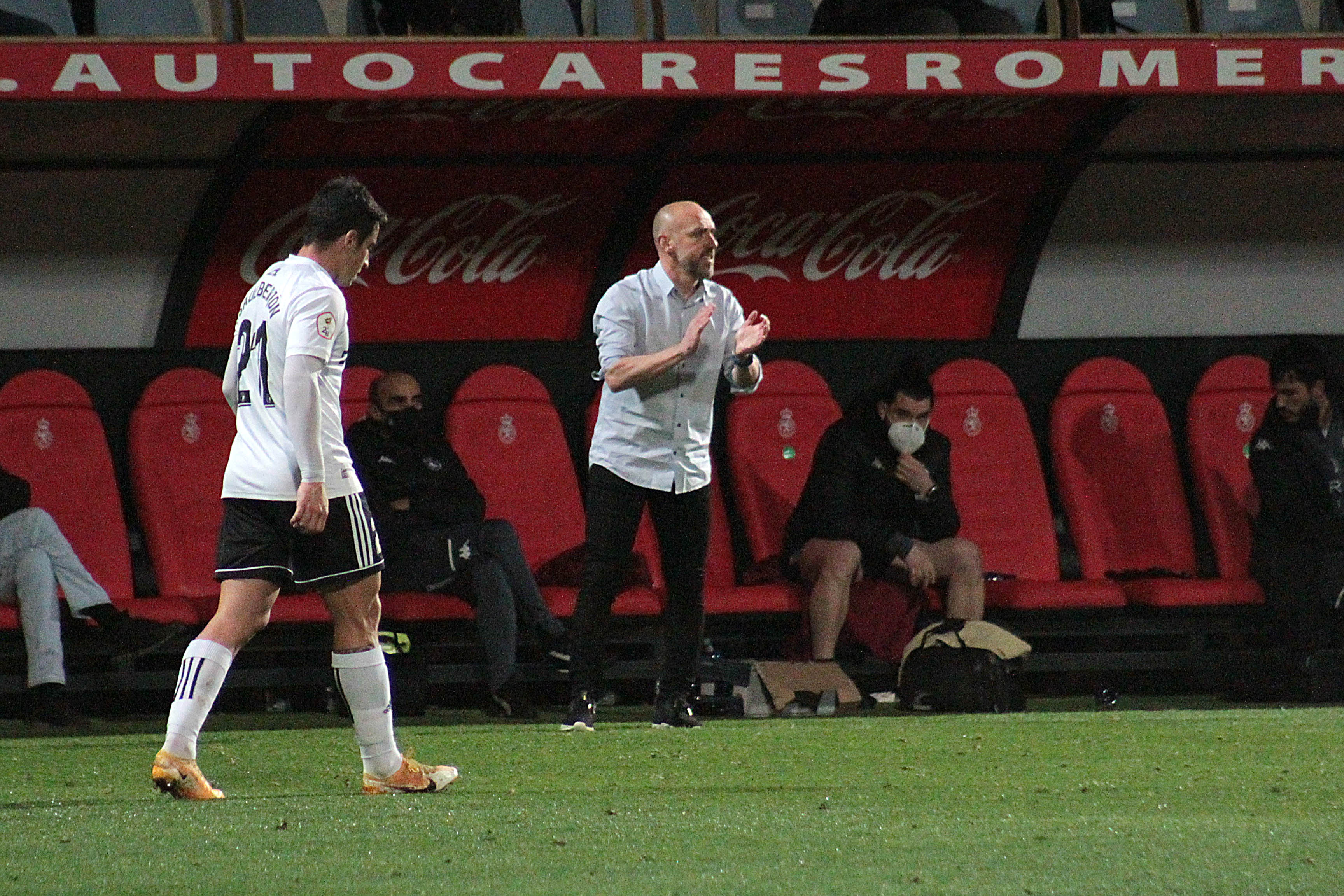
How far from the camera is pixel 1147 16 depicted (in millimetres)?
8766

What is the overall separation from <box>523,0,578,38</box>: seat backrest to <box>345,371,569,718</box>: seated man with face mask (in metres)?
1.40

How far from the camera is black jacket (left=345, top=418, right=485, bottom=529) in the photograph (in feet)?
26.4

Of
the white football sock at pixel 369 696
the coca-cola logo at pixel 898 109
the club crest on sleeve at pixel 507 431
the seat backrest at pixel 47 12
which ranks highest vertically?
the seat backrest at pixel 47 12

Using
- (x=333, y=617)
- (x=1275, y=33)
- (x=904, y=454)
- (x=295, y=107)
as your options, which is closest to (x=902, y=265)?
(x=904, y=454)

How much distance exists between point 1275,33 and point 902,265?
75.0 inches

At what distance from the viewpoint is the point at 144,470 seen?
8.35 meters

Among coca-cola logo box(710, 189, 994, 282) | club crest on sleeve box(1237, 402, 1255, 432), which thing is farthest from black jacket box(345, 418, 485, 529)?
club crest on sleeve box(1237, 402, 1255, 432)

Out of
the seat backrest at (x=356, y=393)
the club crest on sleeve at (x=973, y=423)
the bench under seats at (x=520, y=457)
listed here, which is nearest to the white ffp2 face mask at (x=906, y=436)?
the club crest on sleeve at (x=973, y=423)

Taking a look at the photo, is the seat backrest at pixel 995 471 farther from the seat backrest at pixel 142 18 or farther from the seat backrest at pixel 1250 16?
the seat backrest at pixel 142 18

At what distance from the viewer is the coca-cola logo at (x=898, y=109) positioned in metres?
8.83

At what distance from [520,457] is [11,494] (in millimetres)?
1980

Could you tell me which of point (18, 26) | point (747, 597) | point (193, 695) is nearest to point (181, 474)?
point (18, 26)

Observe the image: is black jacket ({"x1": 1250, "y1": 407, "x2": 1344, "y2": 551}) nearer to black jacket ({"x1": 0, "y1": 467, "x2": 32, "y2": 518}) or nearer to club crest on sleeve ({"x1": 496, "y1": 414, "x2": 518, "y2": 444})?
club crest on sleeve ({"x1": 496, "y1": 414, "x2": 518, "y2": 444})

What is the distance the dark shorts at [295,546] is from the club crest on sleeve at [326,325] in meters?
0.38
